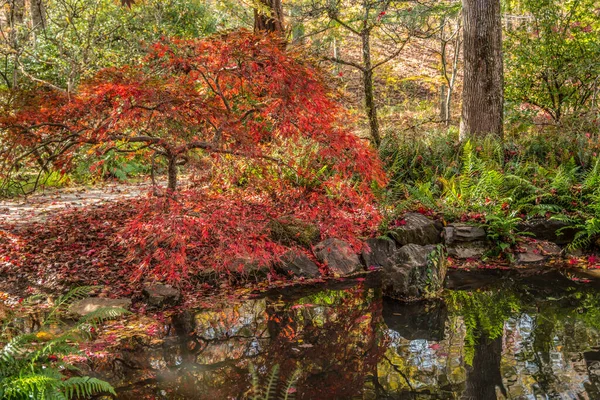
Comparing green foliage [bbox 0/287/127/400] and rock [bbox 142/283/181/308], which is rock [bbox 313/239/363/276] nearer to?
rock [bbox 142/283/181/308]

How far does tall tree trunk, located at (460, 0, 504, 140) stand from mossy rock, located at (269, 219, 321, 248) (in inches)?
136

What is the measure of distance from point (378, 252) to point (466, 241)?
115 centimetres

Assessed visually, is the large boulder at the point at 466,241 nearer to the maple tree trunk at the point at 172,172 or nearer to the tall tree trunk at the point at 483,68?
the tall tree trunk at the point at 483,68

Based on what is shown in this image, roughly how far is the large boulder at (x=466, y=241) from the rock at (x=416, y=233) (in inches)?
6.5

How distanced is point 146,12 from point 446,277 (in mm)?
9682

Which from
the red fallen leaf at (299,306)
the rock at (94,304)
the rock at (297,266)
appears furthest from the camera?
the rock at (297,266)

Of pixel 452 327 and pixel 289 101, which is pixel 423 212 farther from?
pixel 289 101

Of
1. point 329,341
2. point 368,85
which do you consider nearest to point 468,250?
point 329,341

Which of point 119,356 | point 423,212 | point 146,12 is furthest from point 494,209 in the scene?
point 146,12

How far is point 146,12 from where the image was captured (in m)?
12.0

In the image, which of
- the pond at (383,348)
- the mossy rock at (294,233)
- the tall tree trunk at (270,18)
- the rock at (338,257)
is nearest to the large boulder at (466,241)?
the pond at (383,348)

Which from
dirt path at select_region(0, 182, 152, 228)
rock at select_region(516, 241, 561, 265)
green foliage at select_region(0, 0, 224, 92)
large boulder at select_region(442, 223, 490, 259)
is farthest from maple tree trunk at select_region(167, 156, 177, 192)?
rock at select_region(516, 241, 561, 265)

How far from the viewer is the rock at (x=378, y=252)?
6.14 metres

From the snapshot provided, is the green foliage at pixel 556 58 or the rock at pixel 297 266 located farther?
the green foliage at pixel 556 58
